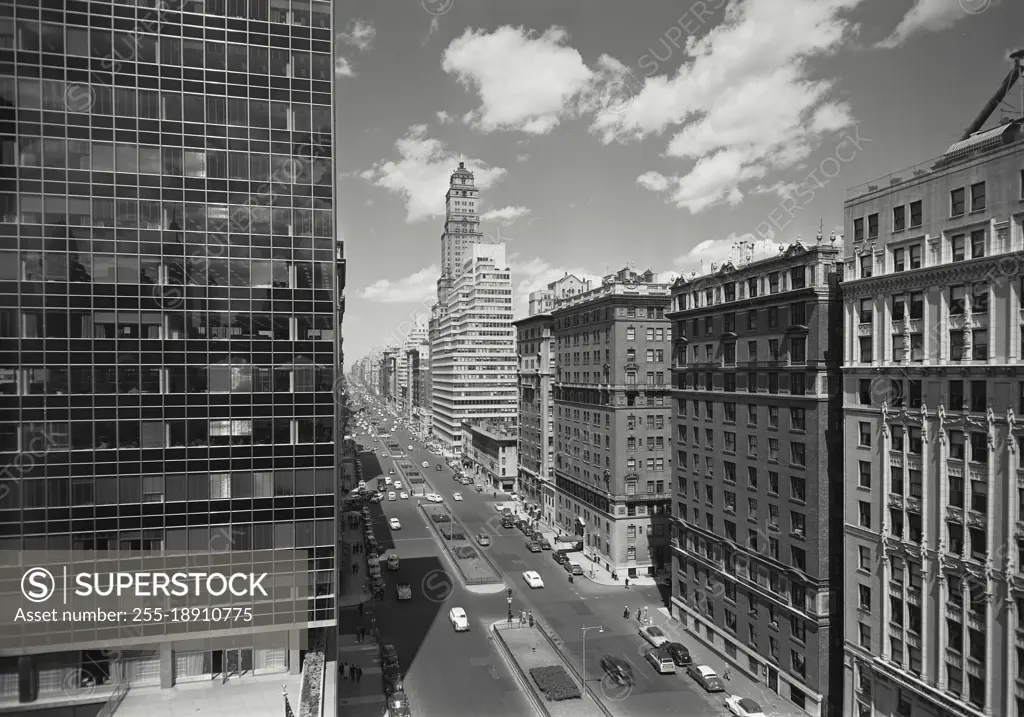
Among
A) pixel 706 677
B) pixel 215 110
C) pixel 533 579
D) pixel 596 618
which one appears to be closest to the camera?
pixel 215 110

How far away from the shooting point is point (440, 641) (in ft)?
187

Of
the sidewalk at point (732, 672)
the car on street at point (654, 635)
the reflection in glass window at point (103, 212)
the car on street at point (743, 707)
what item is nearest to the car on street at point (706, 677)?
the sidewalk at point (732, 672)

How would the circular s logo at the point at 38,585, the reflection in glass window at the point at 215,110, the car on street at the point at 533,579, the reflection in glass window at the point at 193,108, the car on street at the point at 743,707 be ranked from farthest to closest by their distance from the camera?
the car on street at the point at 533,579 → the car on street at the point at 743,707 → the reflection in glass window at the point at 215,110 → the reflection in glass window at the point at 193,108 → the circular s logo at the point at 38,585

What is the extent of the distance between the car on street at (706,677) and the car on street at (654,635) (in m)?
4.42

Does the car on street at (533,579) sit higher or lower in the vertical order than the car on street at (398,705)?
lower

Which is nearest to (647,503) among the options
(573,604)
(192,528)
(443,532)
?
(573,604)

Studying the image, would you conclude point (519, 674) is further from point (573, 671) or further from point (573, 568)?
point (573, 568)

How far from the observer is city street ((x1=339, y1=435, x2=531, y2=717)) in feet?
152

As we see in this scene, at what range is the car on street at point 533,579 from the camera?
70438 millimetres

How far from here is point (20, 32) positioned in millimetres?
37000

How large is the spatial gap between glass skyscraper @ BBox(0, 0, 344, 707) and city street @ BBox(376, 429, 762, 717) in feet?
80.2

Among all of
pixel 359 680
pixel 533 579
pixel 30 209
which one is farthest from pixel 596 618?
pixel 30 209

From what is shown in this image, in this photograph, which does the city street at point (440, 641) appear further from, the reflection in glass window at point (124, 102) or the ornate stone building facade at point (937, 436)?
the reflection in glass window at point (124, 102)

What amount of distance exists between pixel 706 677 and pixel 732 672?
4280mm
